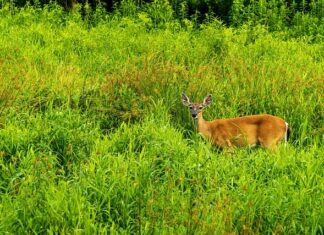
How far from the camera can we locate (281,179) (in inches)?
228

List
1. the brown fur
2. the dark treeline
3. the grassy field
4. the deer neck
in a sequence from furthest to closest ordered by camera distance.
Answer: the dark treeline
the deer neck
the brown fur
the grassy field

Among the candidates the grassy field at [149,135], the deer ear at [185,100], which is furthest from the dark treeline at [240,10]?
the deer ear at [185,100]

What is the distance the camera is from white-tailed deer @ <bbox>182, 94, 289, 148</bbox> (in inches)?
290

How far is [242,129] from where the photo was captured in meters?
7.45

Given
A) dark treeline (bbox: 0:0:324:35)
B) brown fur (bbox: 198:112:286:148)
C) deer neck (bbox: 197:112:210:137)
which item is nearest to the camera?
brown fur (bbox: 198:112:286:148)

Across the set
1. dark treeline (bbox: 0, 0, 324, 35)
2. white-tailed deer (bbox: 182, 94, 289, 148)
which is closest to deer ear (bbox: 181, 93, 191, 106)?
white-tailed deer (bbox: 182, 94, 289, 148)

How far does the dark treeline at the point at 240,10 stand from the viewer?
44.7 ft

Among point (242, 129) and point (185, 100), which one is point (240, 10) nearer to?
point (185, 100)

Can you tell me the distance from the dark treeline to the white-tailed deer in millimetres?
6039

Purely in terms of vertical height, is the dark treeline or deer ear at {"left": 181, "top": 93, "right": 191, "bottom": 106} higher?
deer ear at {"left": 181, "top": 93, "right": 191, "bottom": 106}

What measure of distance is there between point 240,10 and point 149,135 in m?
8.03

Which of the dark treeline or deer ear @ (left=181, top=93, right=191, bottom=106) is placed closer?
deer ear @ (left=181, top=93, right=191, bottom=106)

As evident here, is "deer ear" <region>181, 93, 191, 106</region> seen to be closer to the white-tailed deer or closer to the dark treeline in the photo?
the white-tailed deer

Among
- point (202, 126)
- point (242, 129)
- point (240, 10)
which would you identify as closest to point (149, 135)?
point (202, 126)
